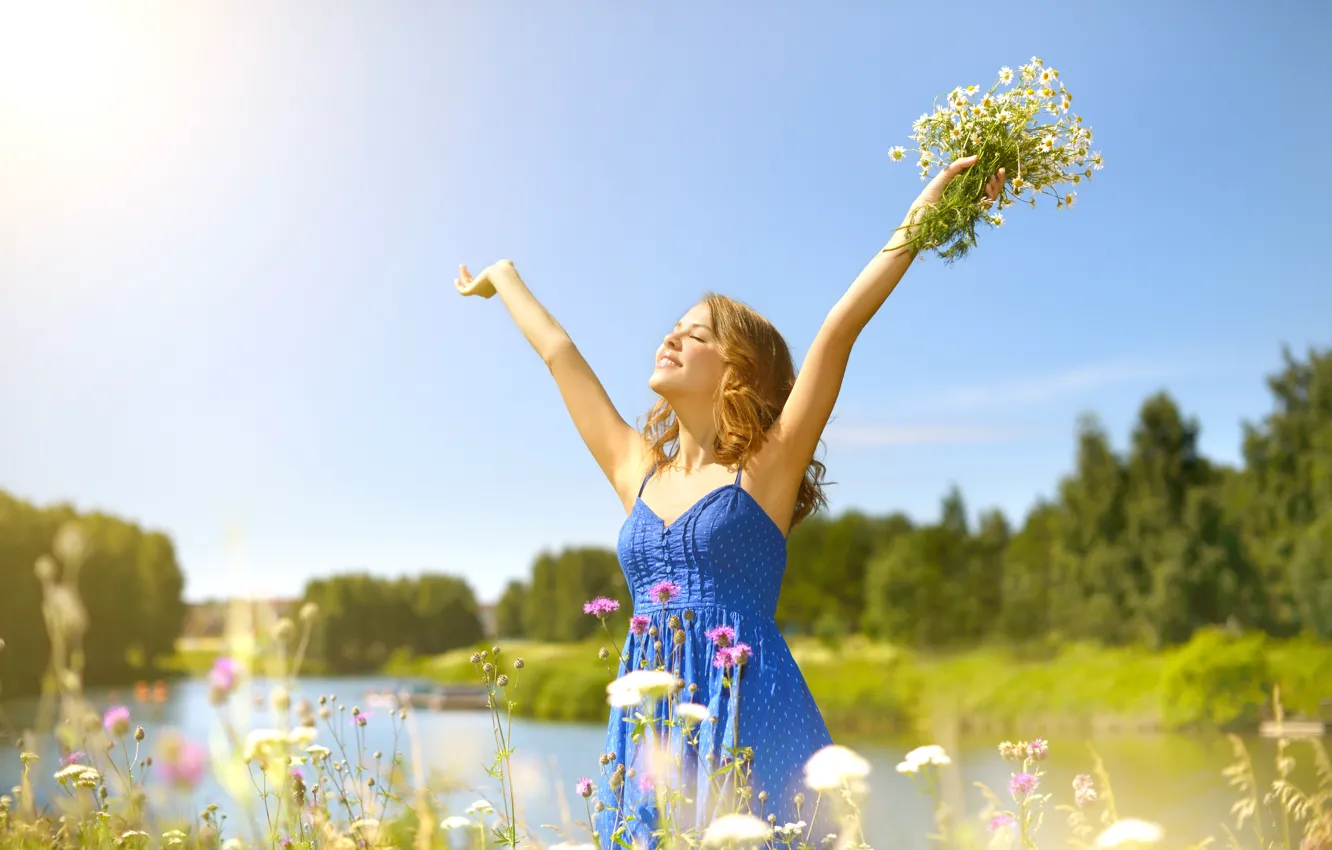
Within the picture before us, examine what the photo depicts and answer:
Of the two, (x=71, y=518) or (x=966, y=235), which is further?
(x=71, y=518)

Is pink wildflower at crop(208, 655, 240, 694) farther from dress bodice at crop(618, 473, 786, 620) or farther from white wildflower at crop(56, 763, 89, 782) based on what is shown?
white wildflower at crop(56, 763, 89, 782)

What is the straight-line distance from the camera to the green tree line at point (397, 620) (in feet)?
183

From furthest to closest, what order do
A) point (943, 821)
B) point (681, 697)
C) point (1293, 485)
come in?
point (1293, 485) → point (681, 697) → point (943, 821)

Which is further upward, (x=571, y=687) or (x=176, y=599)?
(x=176, y=599)

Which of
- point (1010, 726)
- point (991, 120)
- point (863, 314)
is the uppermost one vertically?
point (991, 120)

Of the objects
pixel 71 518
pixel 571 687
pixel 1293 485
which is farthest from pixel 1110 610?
pixel 71 518

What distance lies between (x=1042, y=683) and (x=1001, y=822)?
35403 mm

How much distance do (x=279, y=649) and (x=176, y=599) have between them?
46.7 meters

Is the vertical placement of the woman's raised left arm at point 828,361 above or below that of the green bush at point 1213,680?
above

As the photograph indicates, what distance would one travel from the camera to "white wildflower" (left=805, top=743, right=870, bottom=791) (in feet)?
6.42

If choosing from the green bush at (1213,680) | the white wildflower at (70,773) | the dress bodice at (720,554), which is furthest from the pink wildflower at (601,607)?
the green bush at (1213,680)

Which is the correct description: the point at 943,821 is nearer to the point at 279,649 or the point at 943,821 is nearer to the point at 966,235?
the point at 279,649

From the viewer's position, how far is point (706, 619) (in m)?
3.07

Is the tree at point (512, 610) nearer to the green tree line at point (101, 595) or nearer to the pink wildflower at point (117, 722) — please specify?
the green tree line at point (101, 595)
